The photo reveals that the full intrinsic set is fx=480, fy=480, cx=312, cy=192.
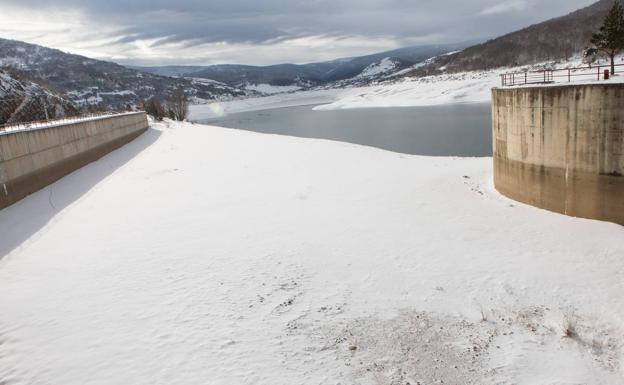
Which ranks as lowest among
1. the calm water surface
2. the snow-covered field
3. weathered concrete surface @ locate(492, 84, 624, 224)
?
the calm water surface

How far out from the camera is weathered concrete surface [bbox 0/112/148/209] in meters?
19.9

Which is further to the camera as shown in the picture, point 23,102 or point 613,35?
point 23,102

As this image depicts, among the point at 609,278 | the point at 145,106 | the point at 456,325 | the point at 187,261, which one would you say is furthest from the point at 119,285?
the point at 145,106

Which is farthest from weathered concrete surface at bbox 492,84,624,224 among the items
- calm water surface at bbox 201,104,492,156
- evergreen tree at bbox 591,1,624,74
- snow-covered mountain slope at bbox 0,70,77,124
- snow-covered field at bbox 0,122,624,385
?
snow-covered mountain slope at bbox 0,70,77,124

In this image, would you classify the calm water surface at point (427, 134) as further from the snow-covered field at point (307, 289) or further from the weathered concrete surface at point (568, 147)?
the weathered concrete surface at point (568, 147)

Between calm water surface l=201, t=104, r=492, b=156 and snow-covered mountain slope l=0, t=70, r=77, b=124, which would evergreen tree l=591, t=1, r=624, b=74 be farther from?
snow-covered mountain slope l=0, t=70, r=77, b=124

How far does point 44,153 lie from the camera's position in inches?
951

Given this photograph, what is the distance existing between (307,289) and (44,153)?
18.1 m

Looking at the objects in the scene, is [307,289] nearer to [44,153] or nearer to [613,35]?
[44,153]

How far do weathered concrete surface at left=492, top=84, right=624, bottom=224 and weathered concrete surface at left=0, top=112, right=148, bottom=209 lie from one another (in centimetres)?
2082

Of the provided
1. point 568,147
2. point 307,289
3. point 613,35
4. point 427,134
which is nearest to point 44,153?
point 307,289

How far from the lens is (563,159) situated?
56.4 ft

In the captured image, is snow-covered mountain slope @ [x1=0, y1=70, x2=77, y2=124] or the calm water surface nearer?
the calm water surface

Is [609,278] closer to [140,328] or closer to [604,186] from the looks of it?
[604,186]
